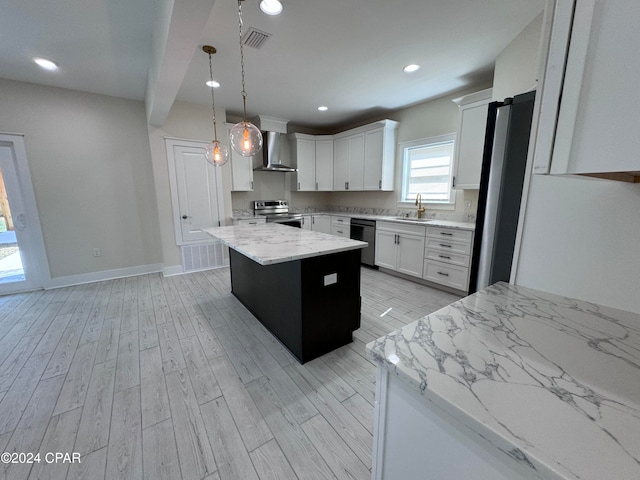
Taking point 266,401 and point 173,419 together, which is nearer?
point 173,419

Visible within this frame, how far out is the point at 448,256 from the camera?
333cm

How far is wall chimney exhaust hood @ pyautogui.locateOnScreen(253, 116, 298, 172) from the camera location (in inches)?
189

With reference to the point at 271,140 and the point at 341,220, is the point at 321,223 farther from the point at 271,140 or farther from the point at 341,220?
the point at 271,140

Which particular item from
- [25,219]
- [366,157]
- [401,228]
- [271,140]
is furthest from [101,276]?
[366,157]

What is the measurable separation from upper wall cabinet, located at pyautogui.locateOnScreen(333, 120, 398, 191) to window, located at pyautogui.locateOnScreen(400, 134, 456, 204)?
0.29 m

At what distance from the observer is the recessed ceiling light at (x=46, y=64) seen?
268 centimetres

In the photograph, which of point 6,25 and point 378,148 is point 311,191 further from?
point 6,25

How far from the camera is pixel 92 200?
377 cm

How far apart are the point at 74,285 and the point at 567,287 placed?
5360 millimetres

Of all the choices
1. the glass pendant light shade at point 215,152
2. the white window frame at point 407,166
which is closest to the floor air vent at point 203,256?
the glass pendant light shade at point 215,152

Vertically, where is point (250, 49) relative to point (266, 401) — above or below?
above

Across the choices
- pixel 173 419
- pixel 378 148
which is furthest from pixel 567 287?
pixel 378 148

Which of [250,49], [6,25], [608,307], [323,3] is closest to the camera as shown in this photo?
[608,307]

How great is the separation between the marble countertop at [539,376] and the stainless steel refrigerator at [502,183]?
41.5 inches
